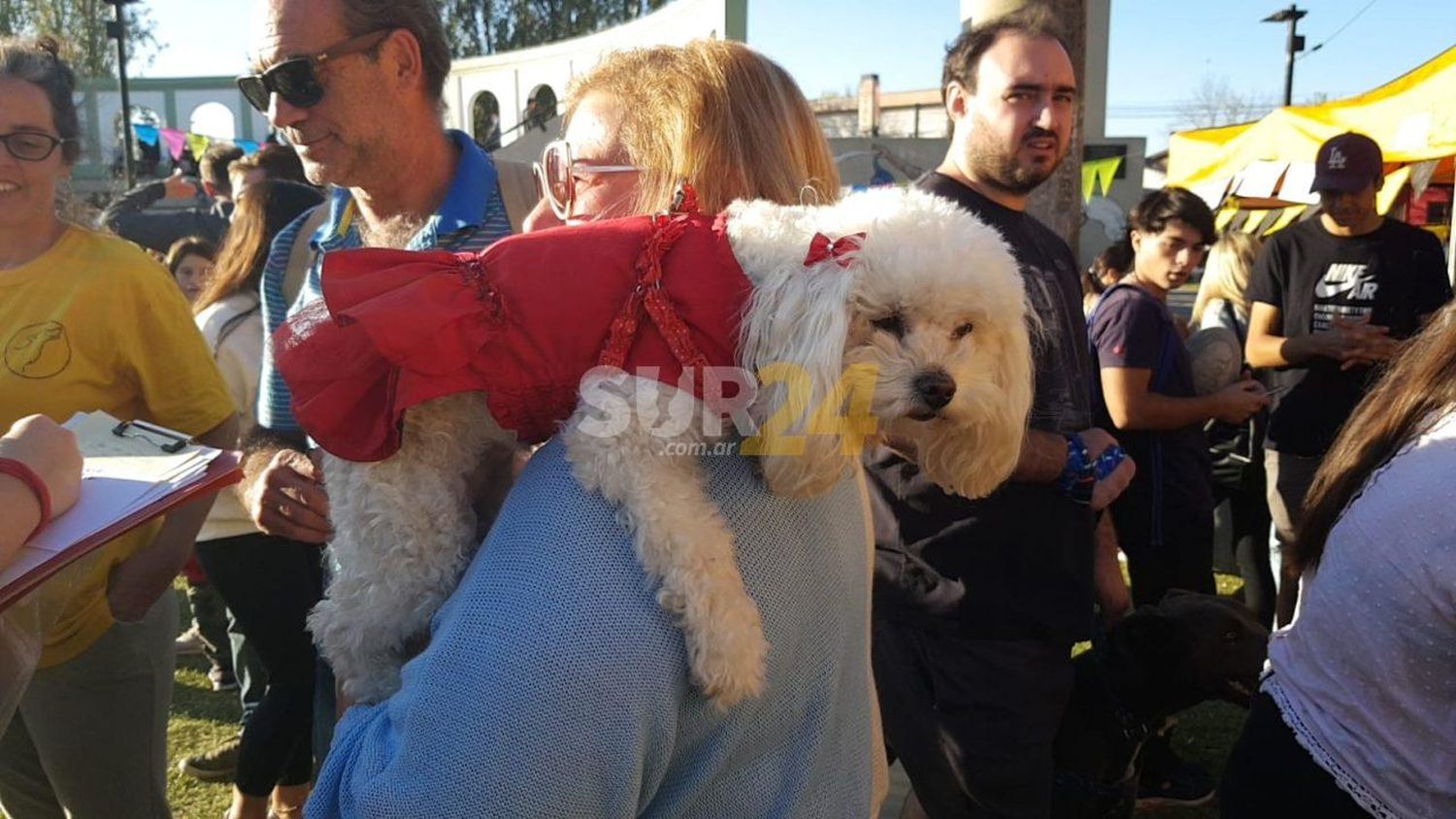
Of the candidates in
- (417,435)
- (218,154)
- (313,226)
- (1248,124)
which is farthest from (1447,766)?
(1248,124)

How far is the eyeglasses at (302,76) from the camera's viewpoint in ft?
6.81

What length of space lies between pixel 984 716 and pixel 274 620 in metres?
2.28

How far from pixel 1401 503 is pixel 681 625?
1277 mm

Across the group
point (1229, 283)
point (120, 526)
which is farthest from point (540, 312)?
point (1229, 283)

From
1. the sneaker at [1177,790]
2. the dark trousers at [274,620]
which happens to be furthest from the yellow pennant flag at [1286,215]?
the dark trousers at [274,620]

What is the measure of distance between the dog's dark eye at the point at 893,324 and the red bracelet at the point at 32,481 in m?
1.16

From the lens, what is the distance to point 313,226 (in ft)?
8.16

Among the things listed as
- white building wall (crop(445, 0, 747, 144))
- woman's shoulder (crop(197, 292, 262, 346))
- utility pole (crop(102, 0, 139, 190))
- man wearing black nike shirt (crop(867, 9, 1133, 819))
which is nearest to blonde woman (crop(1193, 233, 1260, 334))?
man wearing black nike shirt (crop(867, 9, 1133, 819))

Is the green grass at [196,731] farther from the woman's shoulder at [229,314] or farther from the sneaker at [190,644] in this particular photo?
the woman's shoulder at [229,314]

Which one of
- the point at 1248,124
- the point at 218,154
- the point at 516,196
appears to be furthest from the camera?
the point at 1248,124

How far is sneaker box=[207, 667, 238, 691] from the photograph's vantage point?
5.22 meters

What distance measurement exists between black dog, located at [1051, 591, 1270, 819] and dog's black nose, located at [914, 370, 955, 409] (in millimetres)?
2189

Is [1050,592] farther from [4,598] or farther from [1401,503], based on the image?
[4,598]

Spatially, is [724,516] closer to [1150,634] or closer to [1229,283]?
[1150,634]
